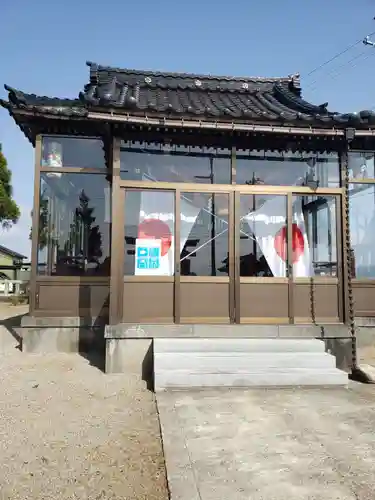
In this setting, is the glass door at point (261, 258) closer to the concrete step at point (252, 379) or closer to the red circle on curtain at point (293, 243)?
the red circle on curtain at point (293, 243)

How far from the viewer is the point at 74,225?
22.5 ft

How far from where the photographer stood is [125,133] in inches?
224

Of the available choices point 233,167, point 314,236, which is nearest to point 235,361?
point 314,236

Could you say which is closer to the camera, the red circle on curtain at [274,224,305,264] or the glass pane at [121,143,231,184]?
the glass pane at [121,143,231,184]

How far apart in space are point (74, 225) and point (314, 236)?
13.8 ft

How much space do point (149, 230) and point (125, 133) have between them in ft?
4.95

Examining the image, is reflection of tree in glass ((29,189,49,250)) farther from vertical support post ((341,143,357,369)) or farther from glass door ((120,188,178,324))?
vertical support post ((341,143,357,369))

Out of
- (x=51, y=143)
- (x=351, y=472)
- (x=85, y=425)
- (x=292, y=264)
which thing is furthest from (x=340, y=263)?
(x=51, y=143)

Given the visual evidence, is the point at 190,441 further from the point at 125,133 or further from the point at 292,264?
the point at 125,133

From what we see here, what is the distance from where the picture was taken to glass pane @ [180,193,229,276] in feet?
18.8

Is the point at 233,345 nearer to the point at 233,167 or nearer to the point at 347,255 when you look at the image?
the point at 347,255

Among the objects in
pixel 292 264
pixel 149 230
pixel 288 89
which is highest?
pixel 288 89

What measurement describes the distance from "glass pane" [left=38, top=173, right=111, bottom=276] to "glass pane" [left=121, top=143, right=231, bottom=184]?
3.69 ft

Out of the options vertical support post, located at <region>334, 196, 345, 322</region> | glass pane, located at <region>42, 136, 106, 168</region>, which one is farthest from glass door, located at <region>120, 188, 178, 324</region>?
vertical support post, located at <region>334, 196, 345, 322</region>
